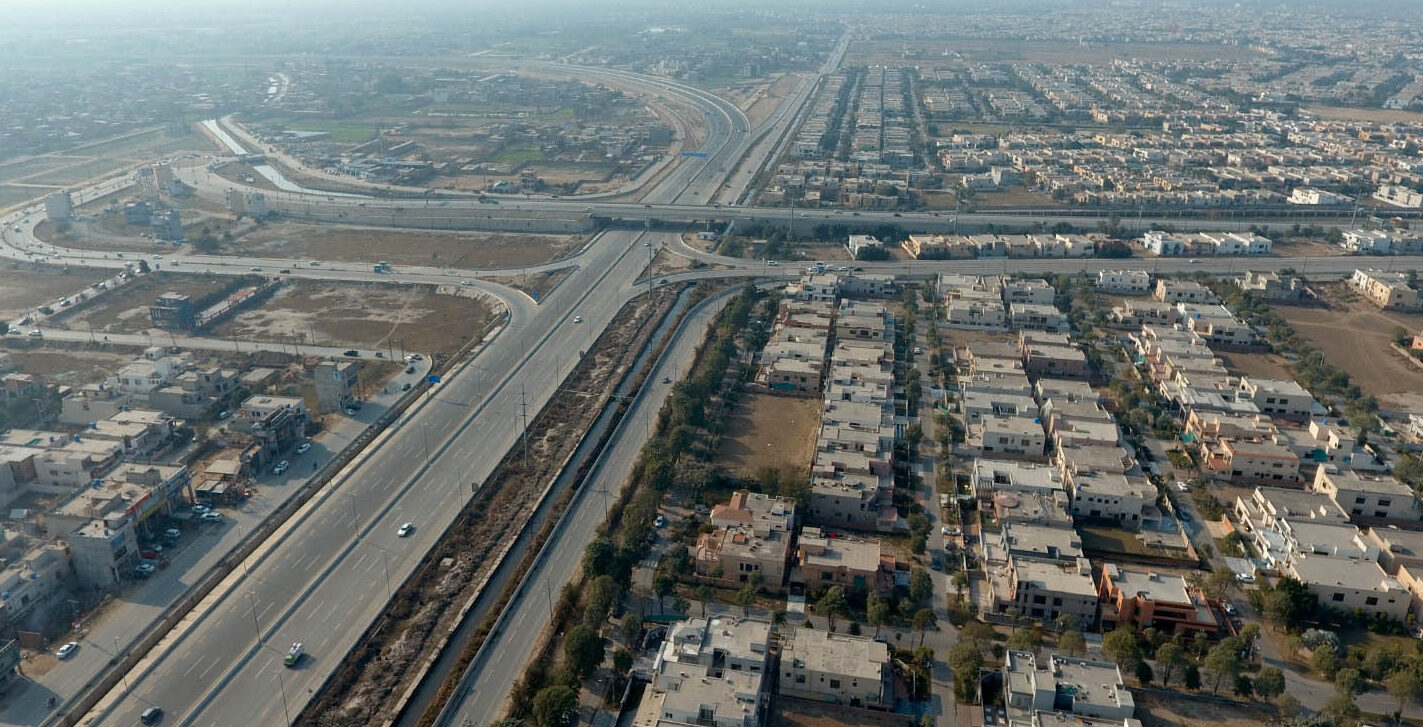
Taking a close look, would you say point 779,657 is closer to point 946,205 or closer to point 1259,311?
point 1259,311

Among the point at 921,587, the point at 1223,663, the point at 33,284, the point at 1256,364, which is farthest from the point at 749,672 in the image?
the point at 33,284

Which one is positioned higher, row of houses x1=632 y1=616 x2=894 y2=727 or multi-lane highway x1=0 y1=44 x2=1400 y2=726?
row of houses x1=632 y1=616 x2=894 y2=727

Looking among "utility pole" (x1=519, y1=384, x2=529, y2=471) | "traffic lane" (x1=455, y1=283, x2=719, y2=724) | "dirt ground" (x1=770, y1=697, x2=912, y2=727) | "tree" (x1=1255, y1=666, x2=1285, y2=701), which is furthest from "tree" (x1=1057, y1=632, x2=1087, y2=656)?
"utility pole" (x1=519, y1=384, x2=529, y2=471)

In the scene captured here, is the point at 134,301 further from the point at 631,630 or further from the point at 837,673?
the point at 837,673

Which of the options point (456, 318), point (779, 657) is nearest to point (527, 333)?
point (456, 318)

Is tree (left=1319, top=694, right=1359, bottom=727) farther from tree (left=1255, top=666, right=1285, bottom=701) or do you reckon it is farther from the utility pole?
the utility pole

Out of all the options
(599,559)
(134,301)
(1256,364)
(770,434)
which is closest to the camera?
(599,559)
